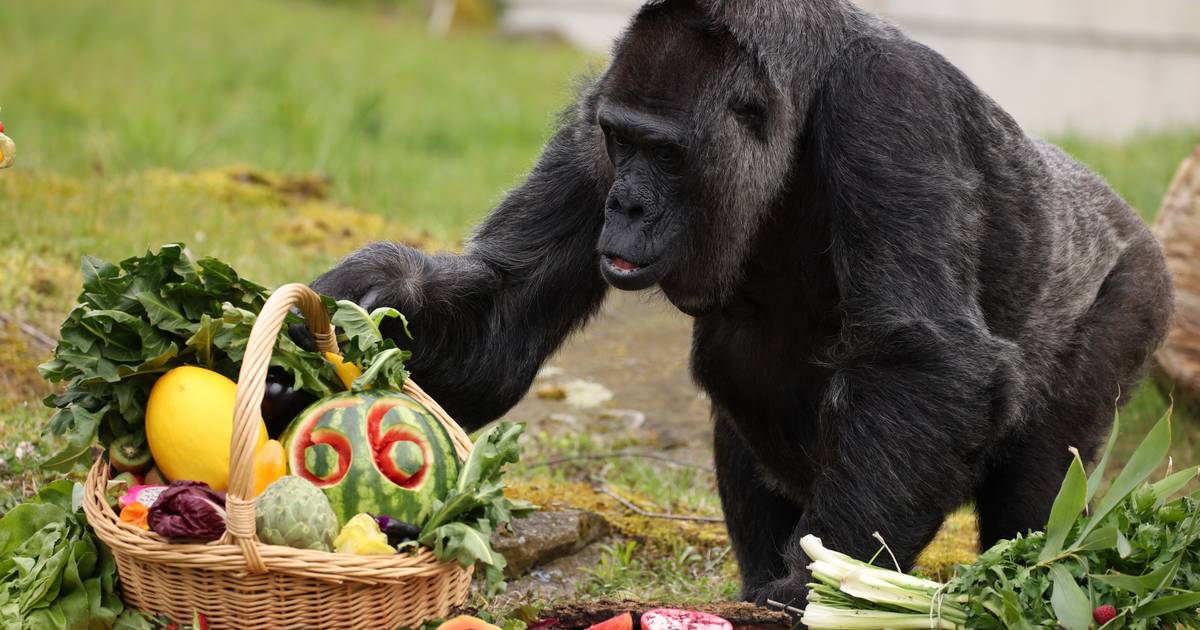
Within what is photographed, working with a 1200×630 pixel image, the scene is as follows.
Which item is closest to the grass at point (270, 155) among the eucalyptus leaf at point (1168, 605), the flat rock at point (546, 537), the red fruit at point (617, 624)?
the flat rock at point (546, 537)

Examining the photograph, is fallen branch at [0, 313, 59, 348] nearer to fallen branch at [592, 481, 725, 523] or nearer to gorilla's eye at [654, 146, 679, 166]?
fallen branch at [592, 481, 725, 523]

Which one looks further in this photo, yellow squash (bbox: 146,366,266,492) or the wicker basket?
yellow squash (bbox: 146,366,266,492)

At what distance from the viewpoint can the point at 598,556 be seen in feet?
14.8

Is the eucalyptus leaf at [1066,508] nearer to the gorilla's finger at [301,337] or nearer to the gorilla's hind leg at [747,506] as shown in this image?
the gorilla's hind leg at [747,506]

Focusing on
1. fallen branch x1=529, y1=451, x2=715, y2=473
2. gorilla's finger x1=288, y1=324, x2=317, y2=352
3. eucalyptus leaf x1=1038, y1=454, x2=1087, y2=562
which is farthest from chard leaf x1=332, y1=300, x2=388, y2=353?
fallen branch x1=529, y1=451, x2=715, y2=473

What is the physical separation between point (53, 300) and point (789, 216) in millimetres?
3200

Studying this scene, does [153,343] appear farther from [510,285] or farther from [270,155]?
[270,155]

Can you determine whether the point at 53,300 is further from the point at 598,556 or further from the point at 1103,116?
the point at 1103,116

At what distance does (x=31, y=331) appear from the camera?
512cm

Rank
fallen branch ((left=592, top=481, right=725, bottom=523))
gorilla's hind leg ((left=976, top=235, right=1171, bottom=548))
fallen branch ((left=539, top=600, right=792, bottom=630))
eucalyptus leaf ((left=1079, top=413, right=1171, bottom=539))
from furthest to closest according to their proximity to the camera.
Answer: fallen branch ((left=592, top=481, right=725, bottom=523)) < gorilla's hind leg ((left=976, top=235, right=1171, bottom=548)) < fallen branch ((left=539, top=600, right=792, bottom=630)) < eucalyptus leaf ((left=1079, top=413, right=1171, bottom=539))

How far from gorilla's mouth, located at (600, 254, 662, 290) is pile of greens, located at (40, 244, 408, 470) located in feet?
1.77

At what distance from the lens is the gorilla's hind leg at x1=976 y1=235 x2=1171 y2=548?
13.4 ft

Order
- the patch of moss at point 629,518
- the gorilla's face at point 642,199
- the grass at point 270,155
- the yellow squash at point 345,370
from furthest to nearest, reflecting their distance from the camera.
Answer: the grass at point 270,155
the patch of moss at point 629,518
the gorilla's face at point 642,199
the yellow squash at point 345,370

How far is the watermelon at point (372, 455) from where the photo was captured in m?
3.00
